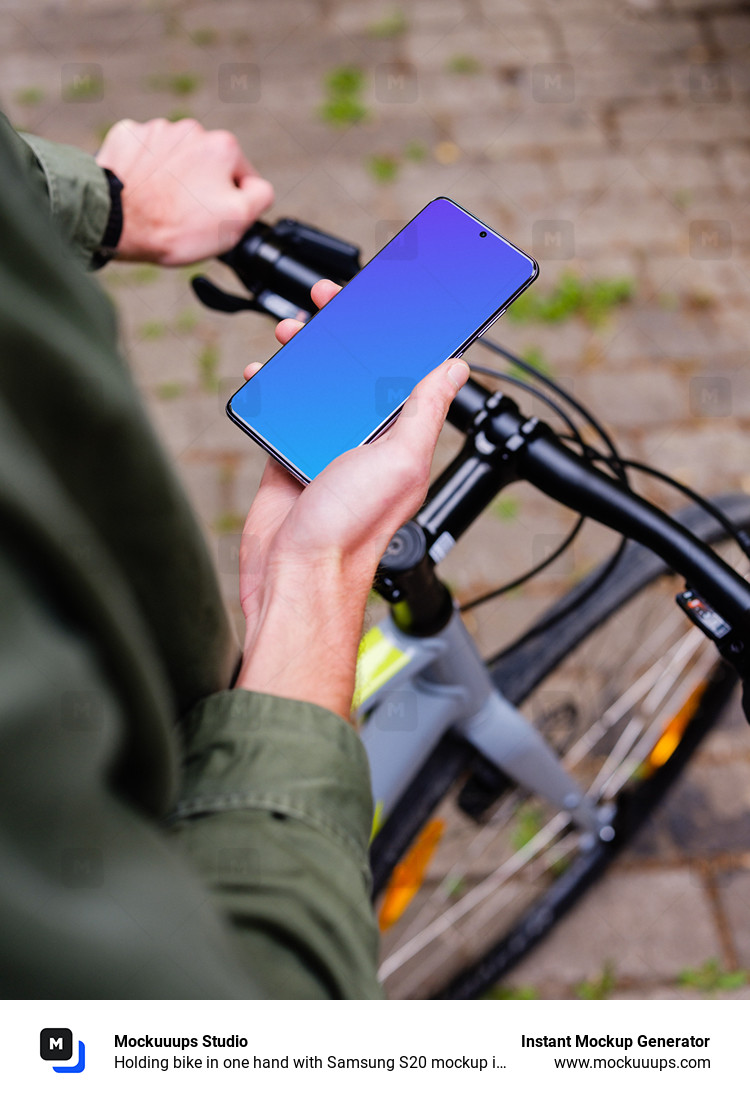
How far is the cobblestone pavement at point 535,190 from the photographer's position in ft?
6.93

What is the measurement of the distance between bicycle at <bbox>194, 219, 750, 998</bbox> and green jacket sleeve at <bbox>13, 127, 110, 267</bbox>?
0.48ft

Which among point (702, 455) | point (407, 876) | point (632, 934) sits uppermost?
point (702, 455)

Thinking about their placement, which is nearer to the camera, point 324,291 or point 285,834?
point 285,834

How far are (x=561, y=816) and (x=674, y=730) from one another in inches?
12.8

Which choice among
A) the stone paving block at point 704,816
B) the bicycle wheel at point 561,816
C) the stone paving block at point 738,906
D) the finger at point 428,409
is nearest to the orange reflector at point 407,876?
the bicycle wheel at point 561,816

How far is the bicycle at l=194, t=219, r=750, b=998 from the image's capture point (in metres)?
1.05

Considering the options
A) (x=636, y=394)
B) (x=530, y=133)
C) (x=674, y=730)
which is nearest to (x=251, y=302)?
(x=674, y=730)

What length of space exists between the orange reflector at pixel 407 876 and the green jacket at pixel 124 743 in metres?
0.95

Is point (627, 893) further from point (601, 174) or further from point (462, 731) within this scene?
point (601, 174)

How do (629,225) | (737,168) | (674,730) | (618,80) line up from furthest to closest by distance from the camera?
(618,80) < (737,168) < (629,225) < (674,730)

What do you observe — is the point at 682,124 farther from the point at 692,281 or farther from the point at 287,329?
the point at 287,329
